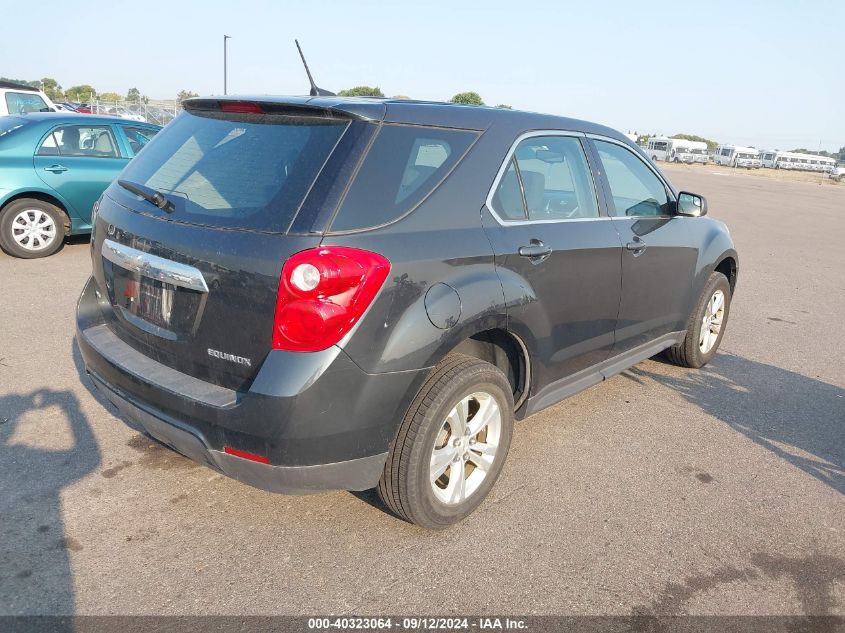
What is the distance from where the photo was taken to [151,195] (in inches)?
117

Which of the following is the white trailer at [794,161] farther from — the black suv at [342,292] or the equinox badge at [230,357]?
the equinox badge at [230,357]

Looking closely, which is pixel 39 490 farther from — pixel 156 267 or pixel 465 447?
pixel 465 447

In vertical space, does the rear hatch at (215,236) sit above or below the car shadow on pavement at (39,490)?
above

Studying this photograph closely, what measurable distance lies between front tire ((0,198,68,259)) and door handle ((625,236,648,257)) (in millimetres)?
6784

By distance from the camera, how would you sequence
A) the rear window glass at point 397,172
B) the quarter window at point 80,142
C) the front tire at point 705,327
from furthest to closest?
the quarter window at point 80,142 < the front tire at point 705,327 < the rear window glass at point 397,172

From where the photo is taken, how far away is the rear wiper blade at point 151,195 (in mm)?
2852

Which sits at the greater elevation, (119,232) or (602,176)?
(602,176)

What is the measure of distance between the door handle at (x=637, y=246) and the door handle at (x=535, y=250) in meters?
0.86

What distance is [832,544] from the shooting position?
3172 millimetres

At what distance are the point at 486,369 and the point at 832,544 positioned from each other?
1787 millimetres

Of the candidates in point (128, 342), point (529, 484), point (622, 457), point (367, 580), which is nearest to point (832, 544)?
point (622, 457)

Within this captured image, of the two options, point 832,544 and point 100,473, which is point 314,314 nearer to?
point 100,473

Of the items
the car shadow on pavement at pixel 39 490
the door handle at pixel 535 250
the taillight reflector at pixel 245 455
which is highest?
the door handle at pixel 535 250

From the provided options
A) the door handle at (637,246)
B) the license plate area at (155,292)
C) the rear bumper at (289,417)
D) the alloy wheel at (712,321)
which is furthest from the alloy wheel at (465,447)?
the alloy wheel at (712,321)
